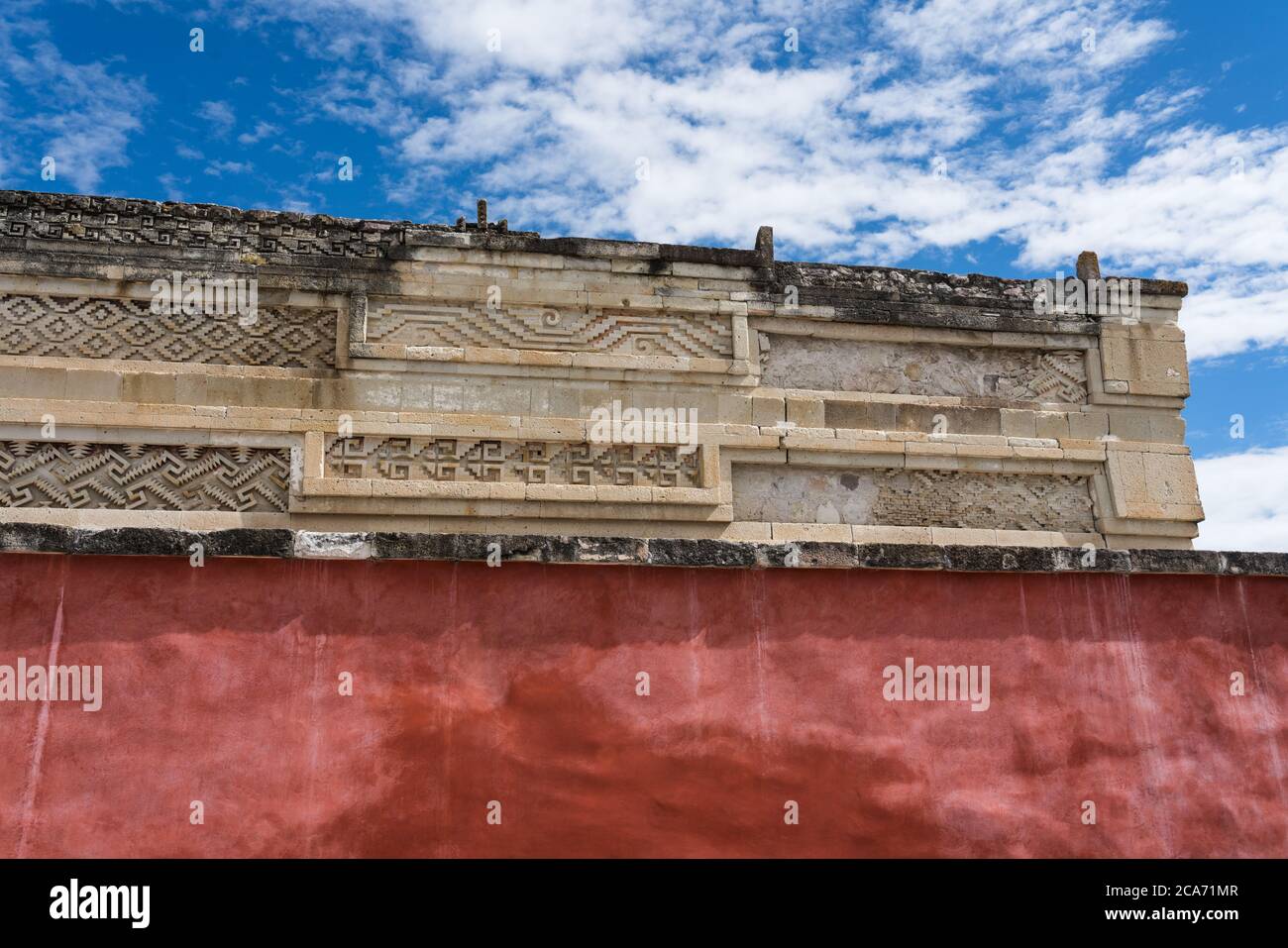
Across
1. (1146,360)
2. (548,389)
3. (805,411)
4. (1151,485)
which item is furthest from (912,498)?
(548,389)

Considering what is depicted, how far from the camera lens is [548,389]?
745cm

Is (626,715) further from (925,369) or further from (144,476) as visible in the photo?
(925,369)

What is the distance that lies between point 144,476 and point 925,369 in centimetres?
532

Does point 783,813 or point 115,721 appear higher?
point 115,721

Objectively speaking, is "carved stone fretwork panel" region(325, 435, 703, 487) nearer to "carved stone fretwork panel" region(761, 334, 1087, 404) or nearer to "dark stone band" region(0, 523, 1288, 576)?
"carved stone fretwork panel" region(761, 334, 1087, 404)

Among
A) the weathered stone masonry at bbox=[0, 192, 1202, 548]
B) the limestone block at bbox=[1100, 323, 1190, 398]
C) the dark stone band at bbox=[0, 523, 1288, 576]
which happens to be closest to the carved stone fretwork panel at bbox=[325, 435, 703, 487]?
the weathered stone masonry at bbox=[0, 192, 1202, 548]

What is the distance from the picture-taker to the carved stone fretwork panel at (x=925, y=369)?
7867 mm

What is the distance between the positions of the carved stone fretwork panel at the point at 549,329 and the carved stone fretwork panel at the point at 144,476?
1.18 m

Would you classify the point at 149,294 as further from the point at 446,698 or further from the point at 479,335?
the point at 446,698

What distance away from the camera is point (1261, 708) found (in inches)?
157

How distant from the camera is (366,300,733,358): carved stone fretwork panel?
24.3 ft

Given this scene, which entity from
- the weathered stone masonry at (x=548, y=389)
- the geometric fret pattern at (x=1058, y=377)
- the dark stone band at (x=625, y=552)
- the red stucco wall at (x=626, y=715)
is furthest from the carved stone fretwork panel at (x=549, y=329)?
the red stucco wall at (x=626, y=715)
